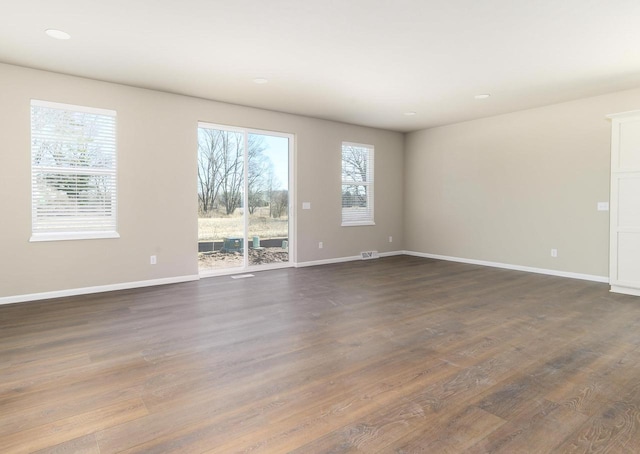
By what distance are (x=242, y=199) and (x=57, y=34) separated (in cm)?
304

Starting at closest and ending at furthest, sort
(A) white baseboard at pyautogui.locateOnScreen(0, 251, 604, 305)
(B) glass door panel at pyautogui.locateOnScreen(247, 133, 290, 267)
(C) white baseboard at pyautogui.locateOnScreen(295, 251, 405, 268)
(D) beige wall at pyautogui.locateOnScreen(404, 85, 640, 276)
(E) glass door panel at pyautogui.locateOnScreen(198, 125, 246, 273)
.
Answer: (A) white baseboard at pyautogui.locateOnScreen(0, 251, 604, 305) → (D) beige wall at pyautogui.locateOnScreen(404, 85, 640, 276) → (E) glass door panel at pyautogui.locateOnScreen(198, 125, 246, 273) → (B) glass door panel at pyautogui.locateOnScreen(247, 133, 290, 267) → (C) white baseboard at pyautogui.locateOnScreen(295, 251, 405, 268)

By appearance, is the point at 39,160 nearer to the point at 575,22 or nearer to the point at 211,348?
the point at 211,348

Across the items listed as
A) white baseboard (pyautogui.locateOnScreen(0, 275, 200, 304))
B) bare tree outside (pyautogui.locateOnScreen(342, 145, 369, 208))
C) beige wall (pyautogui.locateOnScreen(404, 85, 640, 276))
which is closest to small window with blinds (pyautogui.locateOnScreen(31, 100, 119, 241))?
white baseboard (pyautogui.locateOnScreen(0, 275, 200, 304))

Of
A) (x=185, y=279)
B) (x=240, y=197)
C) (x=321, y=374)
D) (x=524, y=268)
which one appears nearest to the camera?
(x=321, y=374)

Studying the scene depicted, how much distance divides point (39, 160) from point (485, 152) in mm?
6646

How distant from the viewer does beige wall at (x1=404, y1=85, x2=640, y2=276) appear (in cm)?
525

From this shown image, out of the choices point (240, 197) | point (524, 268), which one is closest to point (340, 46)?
point (240, 197)

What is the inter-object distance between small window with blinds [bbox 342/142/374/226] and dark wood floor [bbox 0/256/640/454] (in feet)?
10.3

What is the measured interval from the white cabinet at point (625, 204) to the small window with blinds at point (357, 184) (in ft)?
13.1

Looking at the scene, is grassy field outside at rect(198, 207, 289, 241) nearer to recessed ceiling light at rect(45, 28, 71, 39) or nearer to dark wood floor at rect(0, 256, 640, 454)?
dark wood floor at rect(0, 256, 640, 454)

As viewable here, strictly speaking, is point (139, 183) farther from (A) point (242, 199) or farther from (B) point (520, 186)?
(B) point (520, 186)

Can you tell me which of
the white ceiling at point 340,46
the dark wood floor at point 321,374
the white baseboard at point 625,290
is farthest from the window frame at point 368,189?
the white baseboard at point 625,290

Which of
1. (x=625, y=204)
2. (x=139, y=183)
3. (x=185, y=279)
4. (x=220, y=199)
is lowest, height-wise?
(x=185, y=279)

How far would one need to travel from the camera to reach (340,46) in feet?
11.8
